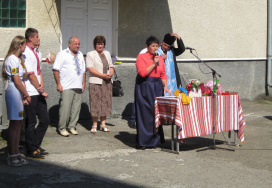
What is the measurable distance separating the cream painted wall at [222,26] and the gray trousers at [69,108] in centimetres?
474

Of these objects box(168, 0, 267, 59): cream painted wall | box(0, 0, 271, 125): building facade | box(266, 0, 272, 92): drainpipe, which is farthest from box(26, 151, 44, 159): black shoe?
box(266, 0, 272, 92): drainpipe

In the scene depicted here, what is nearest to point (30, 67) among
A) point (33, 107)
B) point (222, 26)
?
point (33, 107)

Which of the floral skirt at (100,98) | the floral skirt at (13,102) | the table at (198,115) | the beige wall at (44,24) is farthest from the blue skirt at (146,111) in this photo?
the beige wall at (44,24)

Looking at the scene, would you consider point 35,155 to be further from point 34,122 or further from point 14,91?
point 14,91

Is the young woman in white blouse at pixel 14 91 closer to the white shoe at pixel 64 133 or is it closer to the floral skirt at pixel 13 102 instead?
the floral skirt at pixel 13 102

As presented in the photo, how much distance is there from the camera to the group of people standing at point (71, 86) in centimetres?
667

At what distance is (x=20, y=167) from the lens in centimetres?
670

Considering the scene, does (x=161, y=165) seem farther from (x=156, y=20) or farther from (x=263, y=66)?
(x=263, y=66)

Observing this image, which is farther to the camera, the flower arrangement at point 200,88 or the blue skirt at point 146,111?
the blue skirt at point 146,111

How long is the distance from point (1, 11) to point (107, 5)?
114 inches

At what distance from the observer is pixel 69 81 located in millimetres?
9273

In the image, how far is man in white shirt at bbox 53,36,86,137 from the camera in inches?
362

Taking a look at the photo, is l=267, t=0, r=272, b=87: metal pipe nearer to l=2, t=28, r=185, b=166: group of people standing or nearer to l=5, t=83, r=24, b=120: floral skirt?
l=2, t=28, r=185, b=166: group of people standing

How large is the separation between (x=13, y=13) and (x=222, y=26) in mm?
6313
